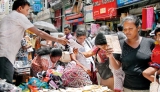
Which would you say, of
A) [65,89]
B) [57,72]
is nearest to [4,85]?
[65,89]

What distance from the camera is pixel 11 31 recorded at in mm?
3498

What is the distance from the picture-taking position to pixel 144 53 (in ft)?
8.33

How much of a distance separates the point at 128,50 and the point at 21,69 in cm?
287

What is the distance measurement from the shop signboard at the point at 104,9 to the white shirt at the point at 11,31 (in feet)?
29.4

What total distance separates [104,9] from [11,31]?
10228mm

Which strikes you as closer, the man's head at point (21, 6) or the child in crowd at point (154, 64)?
the child in crowd at point (154, 64)

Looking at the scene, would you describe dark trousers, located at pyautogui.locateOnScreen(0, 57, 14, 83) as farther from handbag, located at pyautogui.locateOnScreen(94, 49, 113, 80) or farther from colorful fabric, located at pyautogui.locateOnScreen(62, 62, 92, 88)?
handbag, located at pyautogui.locateOnScreen(94, 49, 113, 80)

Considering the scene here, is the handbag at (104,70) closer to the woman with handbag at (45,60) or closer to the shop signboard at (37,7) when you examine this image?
the woman with handbag at (45,60)

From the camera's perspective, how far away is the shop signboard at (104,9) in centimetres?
1218

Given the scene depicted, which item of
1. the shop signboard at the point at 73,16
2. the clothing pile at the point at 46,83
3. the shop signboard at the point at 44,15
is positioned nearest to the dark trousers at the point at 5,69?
the clothing pile at the point at 46,83

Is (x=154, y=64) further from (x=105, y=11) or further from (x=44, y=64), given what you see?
(x=105, y=11)

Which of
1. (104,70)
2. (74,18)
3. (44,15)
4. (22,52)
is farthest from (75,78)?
(44,15)

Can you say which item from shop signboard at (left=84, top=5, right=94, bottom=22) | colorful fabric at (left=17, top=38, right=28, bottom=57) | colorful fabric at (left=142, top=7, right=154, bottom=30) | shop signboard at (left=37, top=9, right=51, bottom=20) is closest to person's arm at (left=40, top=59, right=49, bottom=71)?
colorful fabric at (left=17, top=38, right=28, bottom=57)

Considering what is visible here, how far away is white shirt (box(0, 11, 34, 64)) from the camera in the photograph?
344cm
